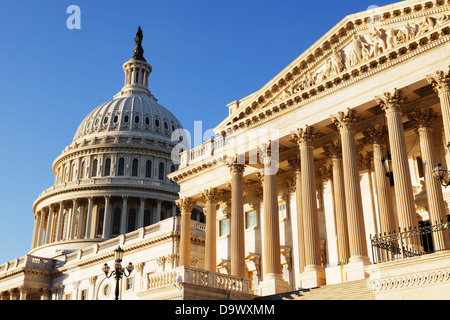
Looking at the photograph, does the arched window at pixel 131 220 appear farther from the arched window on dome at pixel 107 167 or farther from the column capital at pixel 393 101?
the column capital at pixel 393 101

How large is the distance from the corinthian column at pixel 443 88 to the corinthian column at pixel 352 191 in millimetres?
4932

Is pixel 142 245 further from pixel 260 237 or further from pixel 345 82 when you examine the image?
pixel 345 82

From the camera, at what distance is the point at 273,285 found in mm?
30750

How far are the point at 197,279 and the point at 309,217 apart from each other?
742cm

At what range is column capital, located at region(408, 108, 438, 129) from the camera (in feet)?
98.6

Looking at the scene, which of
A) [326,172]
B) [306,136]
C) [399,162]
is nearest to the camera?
[399,162]

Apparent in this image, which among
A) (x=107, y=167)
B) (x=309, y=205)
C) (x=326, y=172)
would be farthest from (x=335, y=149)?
(x=107, y=167)

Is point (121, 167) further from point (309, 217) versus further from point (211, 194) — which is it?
point (309, 217)

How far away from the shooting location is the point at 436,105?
30.0 m

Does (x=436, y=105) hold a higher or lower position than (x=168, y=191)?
lower

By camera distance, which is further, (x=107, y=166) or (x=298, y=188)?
(x=107, y=166)

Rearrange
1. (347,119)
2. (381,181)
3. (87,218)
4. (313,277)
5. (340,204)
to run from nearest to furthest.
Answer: (313,277) < (381,181) < (347,119) < (340,204) < (87,218)

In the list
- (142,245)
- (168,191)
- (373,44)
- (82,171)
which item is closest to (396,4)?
(373,44)
